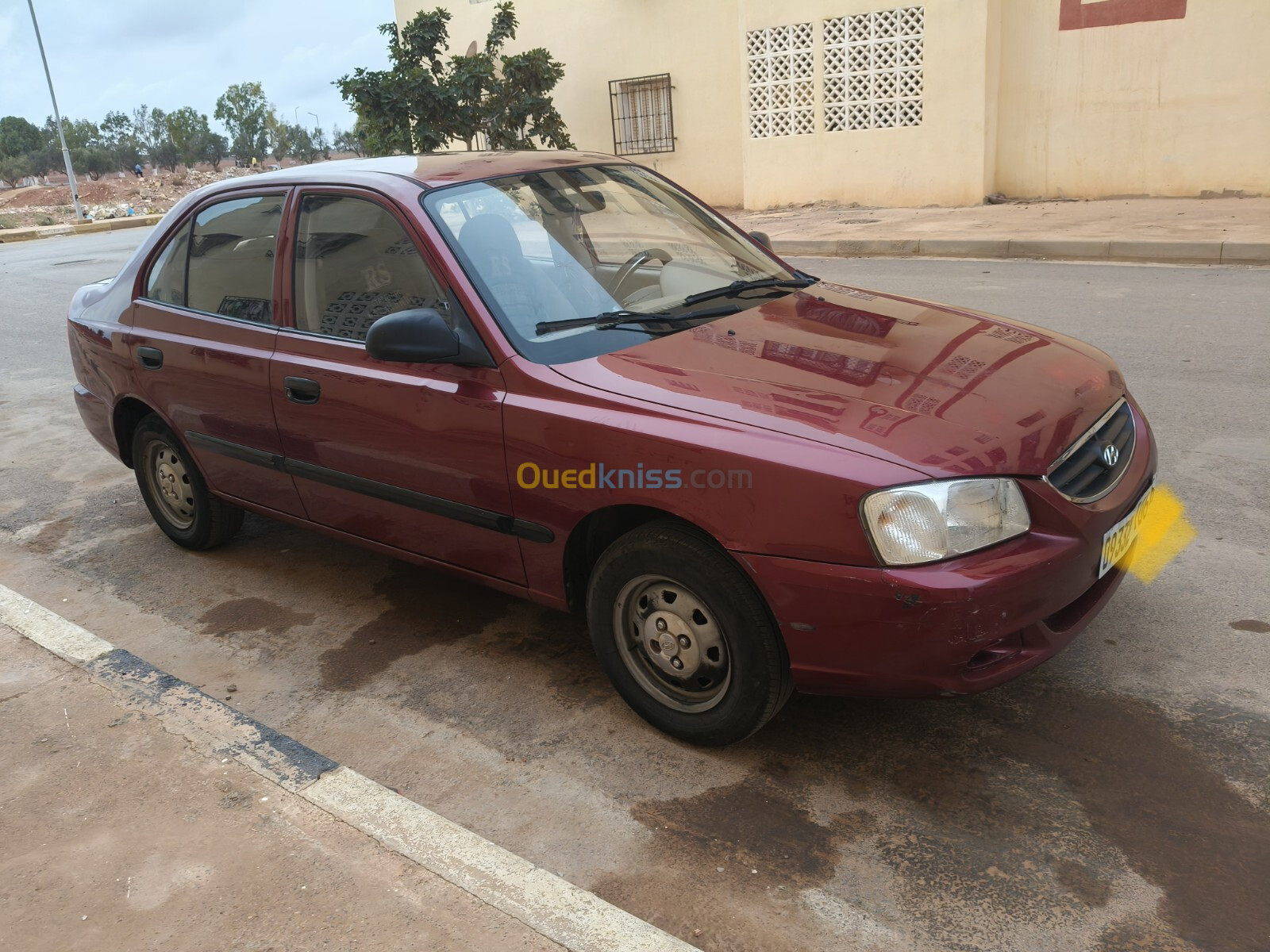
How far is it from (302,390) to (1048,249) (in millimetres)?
9245

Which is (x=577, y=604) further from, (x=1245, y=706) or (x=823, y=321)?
(x=1245, y=706)

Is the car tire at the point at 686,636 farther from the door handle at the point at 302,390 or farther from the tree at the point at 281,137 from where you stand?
the tree at the point at 281,137

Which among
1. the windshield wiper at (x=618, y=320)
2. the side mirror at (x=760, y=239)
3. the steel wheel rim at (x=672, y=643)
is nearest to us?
the steel wheel rim at (x=672, y=643)

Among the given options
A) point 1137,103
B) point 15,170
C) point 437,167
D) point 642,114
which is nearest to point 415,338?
point 437,167

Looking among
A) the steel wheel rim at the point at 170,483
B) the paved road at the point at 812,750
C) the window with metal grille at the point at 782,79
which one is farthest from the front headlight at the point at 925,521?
the window with metal grille at the point at 782,79

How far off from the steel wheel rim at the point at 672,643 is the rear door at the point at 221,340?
161 centimetres

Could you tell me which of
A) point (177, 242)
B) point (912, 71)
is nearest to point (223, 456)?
point (177, 242)

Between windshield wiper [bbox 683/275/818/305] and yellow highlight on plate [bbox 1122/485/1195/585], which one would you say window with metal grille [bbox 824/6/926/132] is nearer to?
yellow highlight on plate [bbox 1122/485/1195/585]

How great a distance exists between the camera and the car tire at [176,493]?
460cm

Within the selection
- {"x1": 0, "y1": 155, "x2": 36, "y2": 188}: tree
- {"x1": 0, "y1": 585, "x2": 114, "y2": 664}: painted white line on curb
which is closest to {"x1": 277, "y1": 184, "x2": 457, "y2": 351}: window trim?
{"x1": 0, "y1": 585, "x2": 114, "y2": 664}: painted white line on curb

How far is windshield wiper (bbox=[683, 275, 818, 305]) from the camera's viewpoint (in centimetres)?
357

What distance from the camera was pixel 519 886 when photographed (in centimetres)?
253

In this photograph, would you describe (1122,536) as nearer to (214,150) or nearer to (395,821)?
(395,821)

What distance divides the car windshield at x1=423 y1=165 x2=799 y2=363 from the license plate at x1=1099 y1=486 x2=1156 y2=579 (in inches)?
53.7
